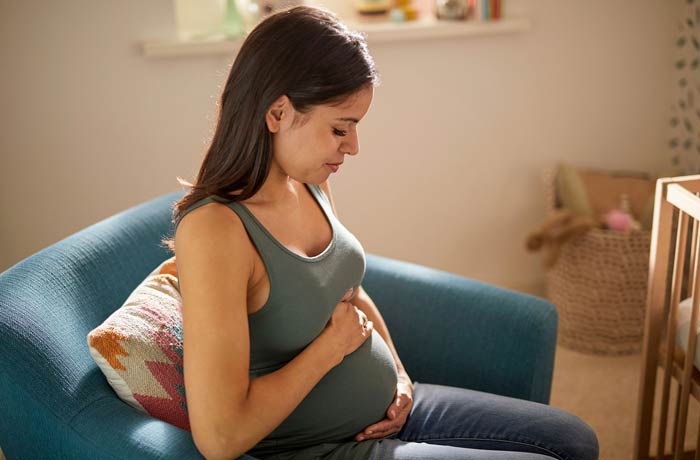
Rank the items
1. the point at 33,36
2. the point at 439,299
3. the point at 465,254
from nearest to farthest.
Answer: the point at 439,299 → the point at 33,36 → the point at 465,254

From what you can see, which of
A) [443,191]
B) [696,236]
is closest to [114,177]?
[443,191]

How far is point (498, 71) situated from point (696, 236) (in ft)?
4.42

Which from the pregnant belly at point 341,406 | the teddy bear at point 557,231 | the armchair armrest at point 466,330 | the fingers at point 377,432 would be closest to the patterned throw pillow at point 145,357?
the pregnant belly at point 341,406

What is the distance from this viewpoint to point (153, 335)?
125cm

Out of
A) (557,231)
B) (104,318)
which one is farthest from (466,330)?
(557,231)

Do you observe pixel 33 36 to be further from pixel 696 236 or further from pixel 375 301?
pixel 696 236

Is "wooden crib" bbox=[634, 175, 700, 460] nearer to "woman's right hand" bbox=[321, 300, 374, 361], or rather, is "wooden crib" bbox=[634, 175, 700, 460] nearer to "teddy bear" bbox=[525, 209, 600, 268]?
"woman's right hand" bbox=[321, 300, 374, 361]

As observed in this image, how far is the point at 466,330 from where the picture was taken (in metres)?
1.60

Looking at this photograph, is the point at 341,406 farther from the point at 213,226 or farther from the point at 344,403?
the point at 213,226

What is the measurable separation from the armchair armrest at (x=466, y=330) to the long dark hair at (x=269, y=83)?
59cm

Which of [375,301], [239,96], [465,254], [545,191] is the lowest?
[465,254]

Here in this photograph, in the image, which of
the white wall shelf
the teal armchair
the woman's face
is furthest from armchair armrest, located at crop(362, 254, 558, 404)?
the white wall shelf

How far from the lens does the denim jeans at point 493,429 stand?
1.31 metres

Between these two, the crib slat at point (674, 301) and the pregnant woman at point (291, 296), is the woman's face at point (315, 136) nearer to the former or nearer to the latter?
the pregnant woman at point (291, 296)
